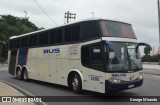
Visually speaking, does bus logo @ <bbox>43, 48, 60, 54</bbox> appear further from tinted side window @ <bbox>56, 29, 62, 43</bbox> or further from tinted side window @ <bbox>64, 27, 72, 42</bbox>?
tinted side window @ <bbox>64, 27, 72, 42</bbox>

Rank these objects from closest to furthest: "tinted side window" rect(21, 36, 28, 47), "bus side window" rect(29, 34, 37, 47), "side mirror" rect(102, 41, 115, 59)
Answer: "side mirror" rect(102, 41, 115, 59) → "bus side window" rect(29, 34, 37, 47) → "tinted side window" rect(21, 36, 28, 47)

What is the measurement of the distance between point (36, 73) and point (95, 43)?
759cm

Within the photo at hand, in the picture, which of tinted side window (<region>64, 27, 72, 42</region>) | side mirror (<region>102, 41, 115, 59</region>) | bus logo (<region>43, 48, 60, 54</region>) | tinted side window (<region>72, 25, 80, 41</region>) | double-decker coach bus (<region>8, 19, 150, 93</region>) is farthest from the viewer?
bus logo (<region>43, 48, 60, 54</region>)

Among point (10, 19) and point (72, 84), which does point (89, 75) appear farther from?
point (10, 19)

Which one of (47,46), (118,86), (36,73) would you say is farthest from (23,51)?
(118,86)

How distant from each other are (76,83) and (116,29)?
128 inches

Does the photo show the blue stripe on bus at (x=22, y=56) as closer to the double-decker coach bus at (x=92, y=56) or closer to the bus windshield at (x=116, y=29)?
the double-decker coach bus at (x=92, y=56)

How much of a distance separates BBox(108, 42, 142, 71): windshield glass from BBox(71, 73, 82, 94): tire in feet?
8.26

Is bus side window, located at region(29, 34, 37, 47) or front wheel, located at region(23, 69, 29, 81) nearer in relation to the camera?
bus side window, located at region(29, 34, 37, 47)

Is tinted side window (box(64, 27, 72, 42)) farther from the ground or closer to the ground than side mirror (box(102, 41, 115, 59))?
farther from the ground

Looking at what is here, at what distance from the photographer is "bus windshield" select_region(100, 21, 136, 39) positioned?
13512 mm

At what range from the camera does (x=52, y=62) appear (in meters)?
17.7

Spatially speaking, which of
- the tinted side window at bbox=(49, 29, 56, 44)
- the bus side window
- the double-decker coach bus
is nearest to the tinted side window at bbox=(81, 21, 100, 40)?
the double-decker coach bus

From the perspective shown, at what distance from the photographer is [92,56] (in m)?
13.8
